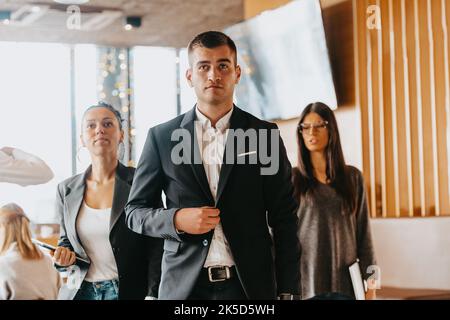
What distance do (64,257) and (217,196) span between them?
2.06 feet

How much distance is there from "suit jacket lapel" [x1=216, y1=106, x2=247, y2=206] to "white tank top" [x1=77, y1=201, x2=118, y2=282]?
45 centimetres

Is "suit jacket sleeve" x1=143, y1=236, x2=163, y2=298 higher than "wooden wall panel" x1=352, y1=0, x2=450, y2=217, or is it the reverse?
"wooden wall panel" x1=352, y1=0, x2=450, y2=217

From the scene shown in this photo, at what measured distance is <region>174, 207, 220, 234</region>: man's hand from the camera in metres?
2.20

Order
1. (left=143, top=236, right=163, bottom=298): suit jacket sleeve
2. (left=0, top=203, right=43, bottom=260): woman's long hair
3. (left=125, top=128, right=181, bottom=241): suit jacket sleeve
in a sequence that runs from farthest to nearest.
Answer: (left=0, top=203, right=43, bottom=260): woman's long hair
(left=143, top=236, right=163, bottom=298): suit jacket sleeve
(left=125, top=128, right=181, bottom=241): suit jacket sleeve

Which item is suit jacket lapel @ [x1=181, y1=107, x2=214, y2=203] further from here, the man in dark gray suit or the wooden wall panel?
the wooden wall panel

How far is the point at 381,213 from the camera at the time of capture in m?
2.44

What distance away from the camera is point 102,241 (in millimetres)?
2383

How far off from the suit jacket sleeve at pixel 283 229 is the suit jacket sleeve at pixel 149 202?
345mm

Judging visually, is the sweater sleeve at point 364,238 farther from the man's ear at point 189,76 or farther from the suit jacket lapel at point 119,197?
the suit jacket lapel at point 119,197

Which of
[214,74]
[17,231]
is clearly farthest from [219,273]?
[17,231]

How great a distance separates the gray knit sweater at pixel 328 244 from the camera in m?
2.38

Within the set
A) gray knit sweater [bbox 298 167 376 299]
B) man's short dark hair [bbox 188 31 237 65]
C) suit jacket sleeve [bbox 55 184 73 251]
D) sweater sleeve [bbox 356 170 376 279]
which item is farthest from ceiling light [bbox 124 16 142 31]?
sweater sleeve [bbox 356 170 376 279]

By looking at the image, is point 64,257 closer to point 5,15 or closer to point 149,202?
point 149,202
